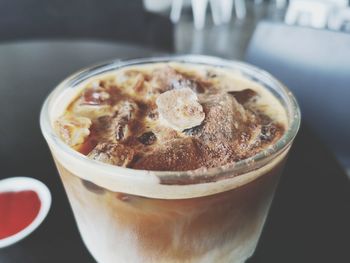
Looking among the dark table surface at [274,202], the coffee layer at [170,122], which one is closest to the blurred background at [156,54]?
the dark table surface at [274,202]

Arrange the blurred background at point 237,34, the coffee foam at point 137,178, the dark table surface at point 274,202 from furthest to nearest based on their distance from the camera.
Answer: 1. the blurred background at point 237,34
2. the dark table surface at point 274,202
3. the coffee foam at point 137,178

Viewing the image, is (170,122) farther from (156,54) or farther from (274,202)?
(156,54)

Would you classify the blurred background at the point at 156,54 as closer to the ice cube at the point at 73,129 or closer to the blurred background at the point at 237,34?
→ the blurred background at the point at 237,34

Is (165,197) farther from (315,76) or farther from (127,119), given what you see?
(315,76)

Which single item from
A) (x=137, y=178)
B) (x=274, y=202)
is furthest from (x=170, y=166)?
(x=274, y=202)

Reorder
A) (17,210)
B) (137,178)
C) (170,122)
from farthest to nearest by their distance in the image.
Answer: (17,210)
(170,122)
(137,178)

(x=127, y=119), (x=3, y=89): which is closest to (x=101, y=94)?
(x=127, y=119)

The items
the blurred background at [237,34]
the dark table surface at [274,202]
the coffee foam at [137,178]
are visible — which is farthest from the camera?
the blurred background at [237,34]
